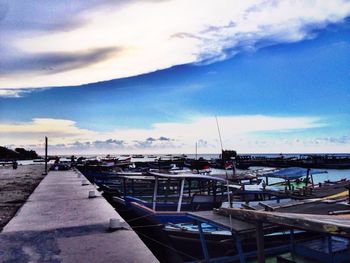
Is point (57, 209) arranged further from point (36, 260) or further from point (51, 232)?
point (36, 260)

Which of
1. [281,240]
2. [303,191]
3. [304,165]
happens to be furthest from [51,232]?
[304,165]

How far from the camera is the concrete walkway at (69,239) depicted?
6090mm

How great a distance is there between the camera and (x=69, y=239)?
7.34 metres

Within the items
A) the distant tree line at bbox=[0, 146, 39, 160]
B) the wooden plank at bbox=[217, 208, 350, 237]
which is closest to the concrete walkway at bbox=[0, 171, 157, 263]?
the wooden plank at bbox=[217, 208, 350, 237]

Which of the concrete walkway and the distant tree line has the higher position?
the distant tree line

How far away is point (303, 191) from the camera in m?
18.1

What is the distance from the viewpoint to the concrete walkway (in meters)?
6.09

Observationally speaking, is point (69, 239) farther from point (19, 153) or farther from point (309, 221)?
point (19, 153)

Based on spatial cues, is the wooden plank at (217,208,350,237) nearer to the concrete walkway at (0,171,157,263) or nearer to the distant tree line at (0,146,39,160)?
the concrete walkway at (0,171,157,263)

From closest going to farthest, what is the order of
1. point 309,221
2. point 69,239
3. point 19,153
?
point 309,221
point 69,239
point 19,153

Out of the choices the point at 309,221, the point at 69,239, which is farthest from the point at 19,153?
the point at 309,221

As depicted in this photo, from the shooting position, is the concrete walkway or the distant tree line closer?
the concrete walkway

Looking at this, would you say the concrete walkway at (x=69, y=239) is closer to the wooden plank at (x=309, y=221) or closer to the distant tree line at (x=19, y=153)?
the wooden plank at (x=309, y=221)

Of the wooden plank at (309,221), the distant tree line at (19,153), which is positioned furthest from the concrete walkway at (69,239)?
the distant tree line at (19,153)
